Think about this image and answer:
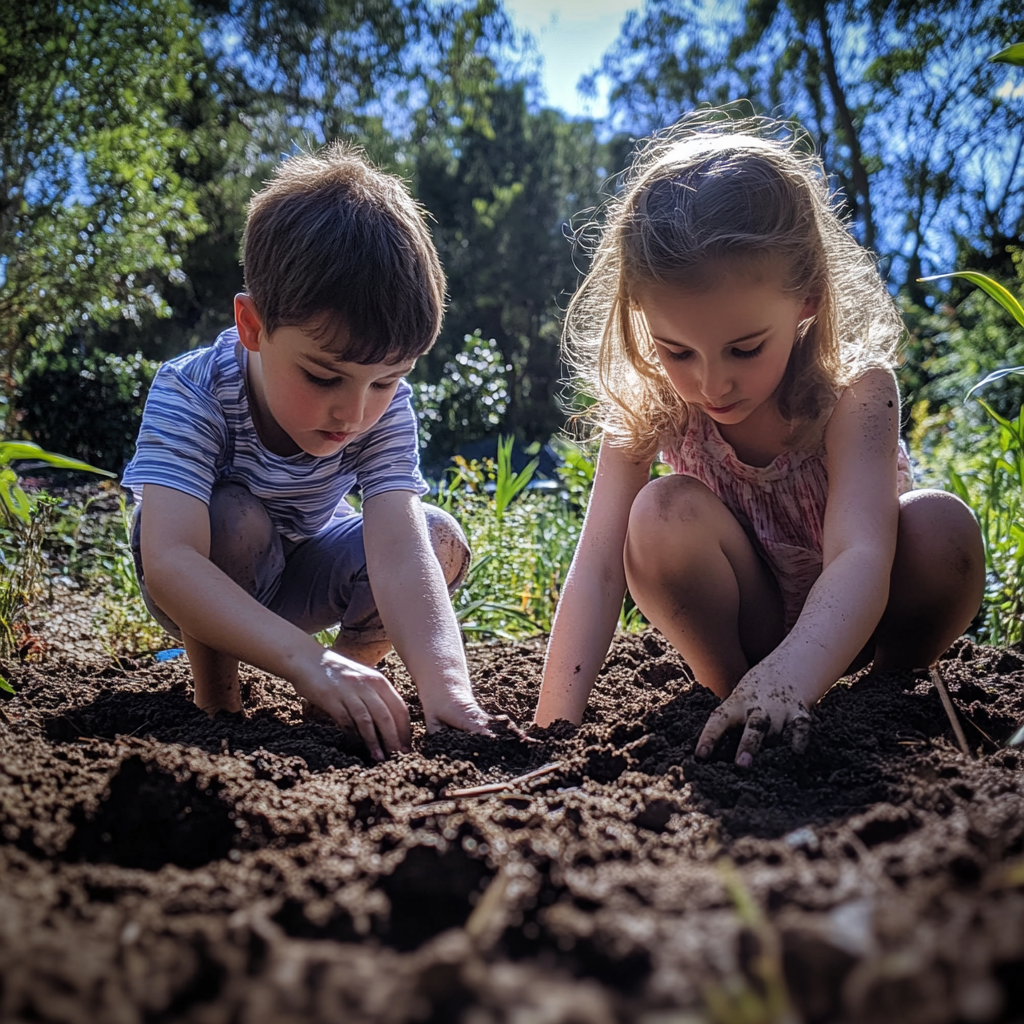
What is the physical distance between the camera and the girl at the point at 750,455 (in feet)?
6.05

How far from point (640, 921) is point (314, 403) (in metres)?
1.49

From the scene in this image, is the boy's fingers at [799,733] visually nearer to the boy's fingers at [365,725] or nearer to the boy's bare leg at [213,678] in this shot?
the boy's fingers at [365,725]

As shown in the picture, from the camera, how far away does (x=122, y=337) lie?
16.4m

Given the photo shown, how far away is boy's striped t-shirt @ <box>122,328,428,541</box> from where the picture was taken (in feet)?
6.69

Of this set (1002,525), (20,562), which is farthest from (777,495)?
(20,562)

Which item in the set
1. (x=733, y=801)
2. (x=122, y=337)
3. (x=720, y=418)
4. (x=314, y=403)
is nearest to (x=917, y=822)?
(x=733, y=801)

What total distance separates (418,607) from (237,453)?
669 mm

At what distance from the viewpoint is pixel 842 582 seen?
1.74 metres

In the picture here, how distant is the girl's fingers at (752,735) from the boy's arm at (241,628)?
2.12ft

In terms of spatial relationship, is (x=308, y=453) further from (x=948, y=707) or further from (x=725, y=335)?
(x=948, y=707)

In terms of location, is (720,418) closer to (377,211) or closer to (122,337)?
(377,211)

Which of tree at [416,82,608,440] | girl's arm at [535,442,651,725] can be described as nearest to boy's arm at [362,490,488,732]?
girl's arm at [535,442,651,725]

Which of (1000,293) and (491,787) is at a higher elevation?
(1000,293)

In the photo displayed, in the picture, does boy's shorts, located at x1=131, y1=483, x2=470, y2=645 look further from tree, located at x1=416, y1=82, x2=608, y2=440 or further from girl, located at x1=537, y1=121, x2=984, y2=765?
tree, located at x1=416, y1=82, x2=608, y2=440
